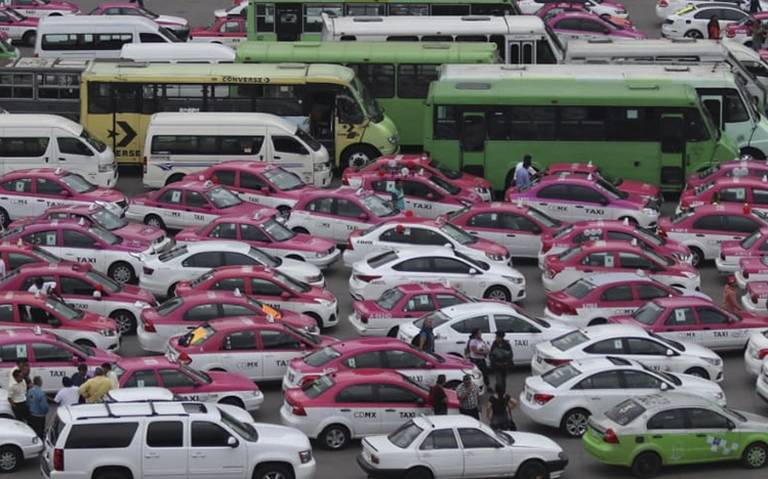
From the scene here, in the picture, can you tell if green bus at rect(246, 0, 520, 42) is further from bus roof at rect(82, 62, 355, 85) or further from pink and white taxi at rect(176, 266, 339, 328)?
pink and white taxi at rect(176, 266, 339, 328)

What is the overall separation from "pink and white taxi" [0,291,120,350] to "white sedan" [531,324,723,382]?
779cm

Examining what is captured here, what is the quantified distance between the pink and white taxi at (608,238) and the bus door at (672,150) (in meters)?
6.57

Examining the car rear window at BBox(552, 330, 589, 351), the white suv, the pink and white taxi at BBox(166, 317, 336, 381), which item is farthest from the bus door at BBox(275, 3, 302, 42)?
the white suv

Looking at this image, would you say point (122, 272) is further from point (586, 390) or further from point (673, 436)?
point (673, 436)

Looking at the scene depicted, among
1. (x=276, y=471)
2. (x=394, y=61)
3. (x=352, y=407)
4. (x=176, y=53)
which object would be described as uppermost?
(x=394, y=61)

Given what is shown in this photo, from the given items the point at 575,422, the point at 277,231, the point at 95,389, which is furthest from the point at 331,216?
the point at 95,389

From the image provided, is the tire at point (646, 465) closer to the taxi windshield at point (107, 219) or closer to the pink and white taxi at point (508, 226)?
the pink and white taxi at point (508, 226)

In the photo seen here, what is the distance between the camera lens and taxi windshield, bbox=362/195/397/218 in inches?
1676

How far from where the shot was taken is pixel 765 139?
4944 centimetres

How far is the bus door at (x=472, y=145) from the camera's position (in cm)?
4712

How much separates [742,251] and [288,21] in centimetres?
2050

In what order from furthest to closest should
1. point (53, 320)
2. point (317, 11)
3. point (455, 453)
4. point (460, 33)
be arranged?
1. point (317, 11)
2. point (460, 33)
3. point (53, 320)
4. point (455, 453)

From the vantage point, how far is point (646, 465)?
2972cm

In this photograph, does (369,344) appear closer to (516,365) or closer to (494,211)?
(516,365)
